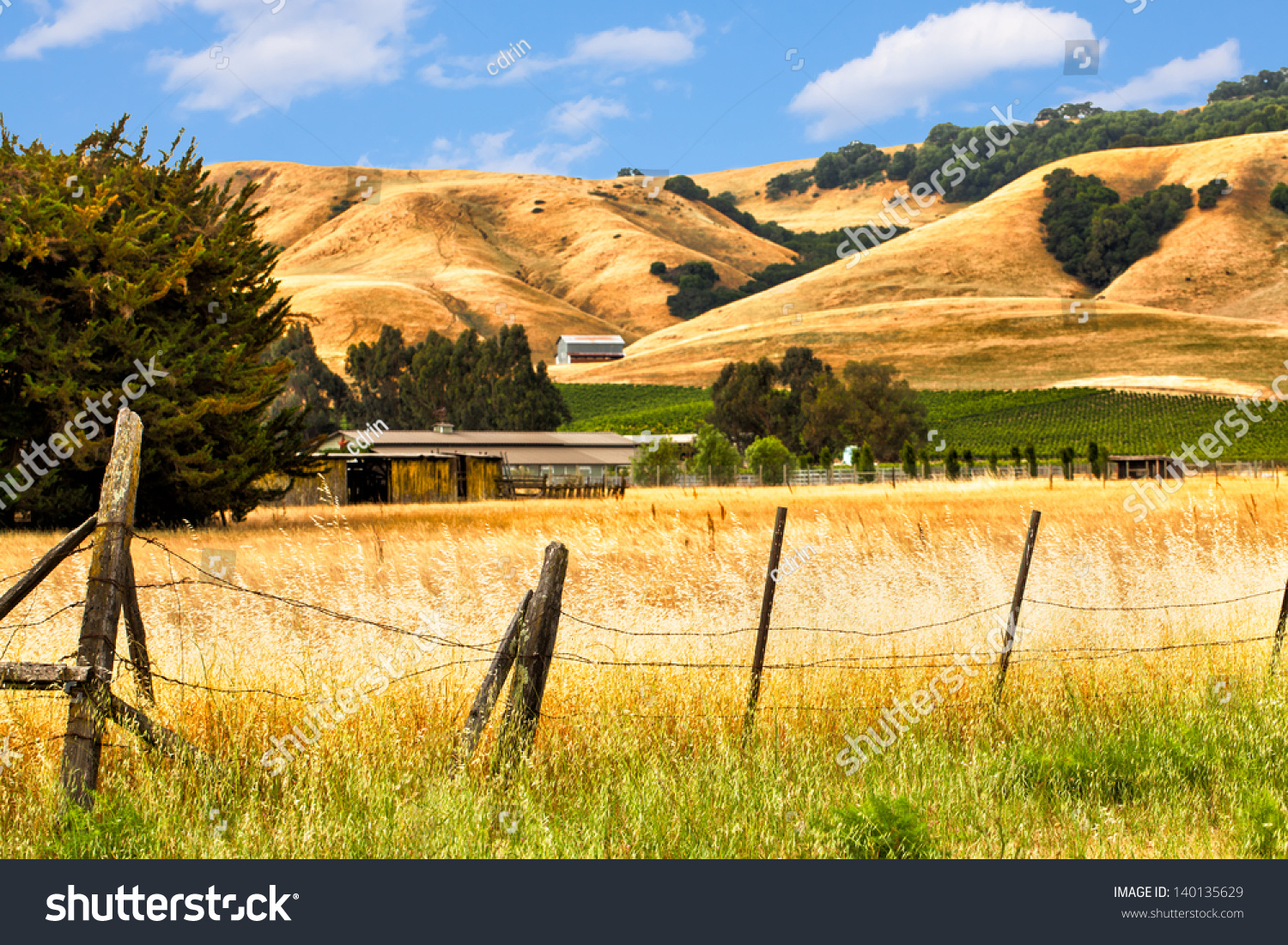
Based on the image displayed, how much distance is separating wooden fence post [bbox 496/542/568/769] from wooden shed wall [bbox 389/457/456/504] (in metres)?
40.3

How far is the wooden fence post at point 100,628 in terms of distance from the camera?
4844 millimetres

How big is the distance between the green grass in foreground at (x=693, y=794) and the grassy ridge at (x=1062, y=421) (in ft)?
257

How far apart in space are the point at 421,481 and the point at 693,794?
136ft

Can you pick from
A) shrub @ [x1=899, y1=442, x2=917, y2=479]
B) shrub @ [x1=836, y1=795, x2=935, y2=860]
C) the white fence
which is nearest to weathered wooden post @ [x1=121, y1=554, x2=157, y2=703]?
shrub @ [x1=836, y1=795, x2=935, y2=860]

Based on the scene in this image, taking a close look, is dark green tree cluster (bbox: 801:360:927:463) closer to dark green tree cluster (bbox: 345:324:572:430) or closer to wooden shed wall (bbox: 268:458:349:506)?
dark green tree cluster (bbox: 345:324:572:430)

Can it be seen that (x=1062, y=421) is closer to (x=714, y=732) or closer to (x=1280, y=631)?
(x=1280, y=631)

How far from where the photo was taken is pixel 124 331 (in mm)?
23203

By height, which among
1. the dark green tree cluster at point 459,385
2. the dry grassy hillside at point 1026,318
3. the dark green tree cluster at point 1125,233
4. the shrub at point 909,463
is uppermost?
the dark green tree cluster at point 1125,233

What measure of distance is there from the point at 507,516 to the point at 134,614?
934 inches

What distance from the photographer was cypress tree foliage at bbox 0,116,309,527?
2273 centimetres

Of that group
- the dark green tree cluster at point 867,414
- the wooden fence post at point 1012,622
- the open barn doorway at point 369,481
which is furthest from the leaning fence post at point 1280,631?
the dark green tree cluster at point 867,414

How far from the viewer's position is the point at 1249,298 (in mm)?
168125

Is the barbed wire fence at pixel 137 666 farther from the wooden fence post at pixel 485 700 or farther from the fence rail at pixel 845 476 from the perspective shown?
the fence rail at pixel 845 476

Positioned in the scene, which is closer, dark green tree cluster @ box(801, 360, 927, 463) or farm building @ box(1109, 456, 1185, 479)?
farm building @ box(1109, 456, 1185, 479)
